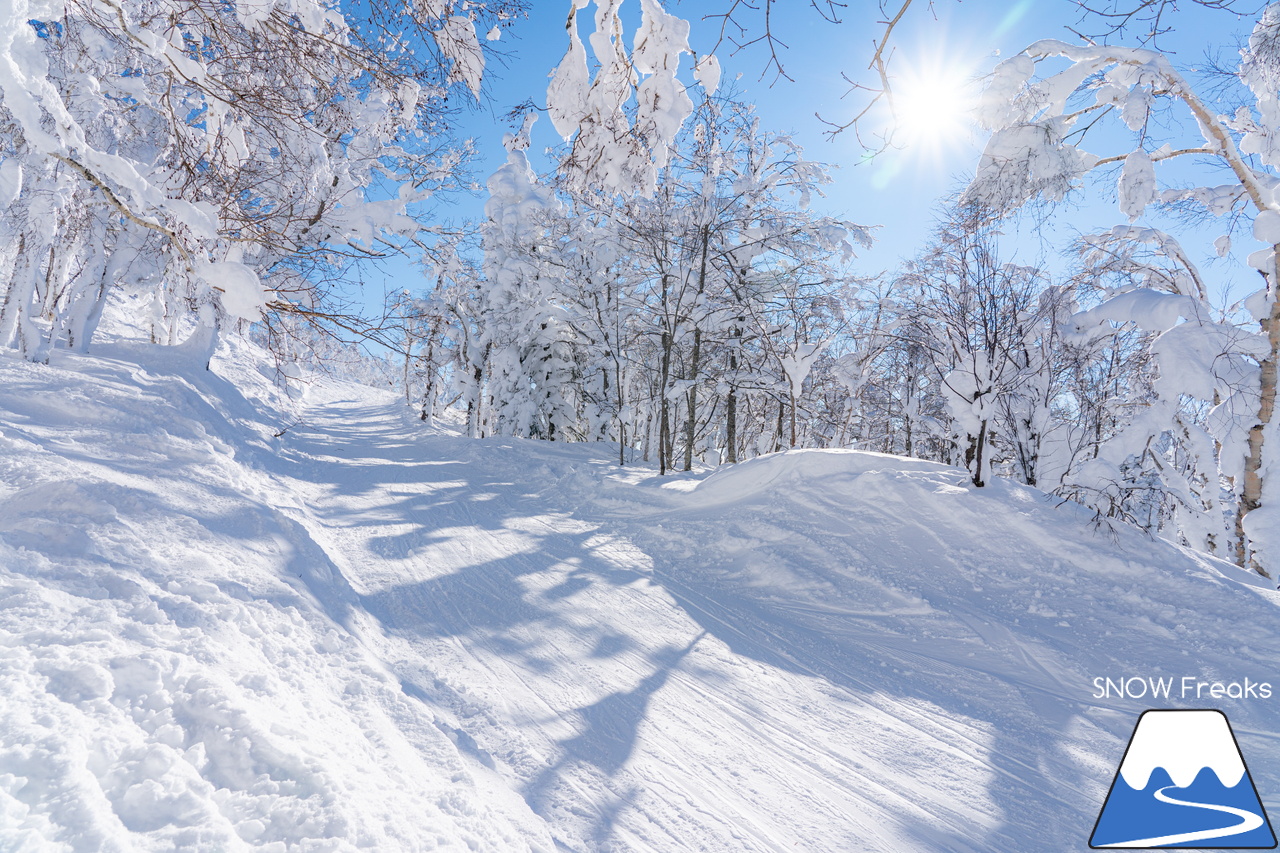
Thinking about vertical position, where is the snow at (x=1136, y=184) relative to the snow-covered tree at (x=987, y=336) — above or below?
above

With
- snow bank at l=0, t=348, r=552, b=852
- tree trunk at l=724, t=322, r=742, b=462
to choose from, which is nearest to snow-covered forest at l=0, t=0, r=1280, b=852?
snow bank at l=0, t=348, r=552, b=852

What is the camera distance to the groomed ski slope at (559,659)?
2143 millimetres

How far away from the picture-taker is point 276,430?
13.0m

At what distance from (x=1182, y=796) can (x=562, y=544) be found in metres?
5.88

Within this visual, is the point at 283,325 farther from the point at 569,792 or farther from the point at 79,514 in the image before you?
the point at 569,792

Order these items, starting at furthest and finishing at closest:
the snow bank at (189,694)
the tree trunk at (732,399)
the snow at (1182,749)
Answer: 1. the tree trunk at (732,399)
2. the snow at (1182,749)
3. the snow bank at (189,694)

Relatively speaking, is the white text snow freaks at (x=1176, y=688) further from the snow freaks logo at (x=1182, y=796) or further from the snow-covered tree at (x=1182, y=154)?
the snow-covered tree at (x=1182, y=154)

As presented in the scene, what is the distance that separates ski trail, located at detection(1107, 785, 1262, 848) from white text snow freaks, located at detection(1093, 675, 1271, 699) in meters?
1.30

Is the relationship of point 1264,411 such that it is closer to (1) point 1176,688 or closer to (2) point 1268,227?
(2) point 1268,227

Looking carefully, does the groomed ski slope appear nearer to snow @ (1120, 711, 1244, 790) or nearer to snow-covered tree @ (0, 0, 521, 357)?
snow @ (1120, 711, 1244, 790)

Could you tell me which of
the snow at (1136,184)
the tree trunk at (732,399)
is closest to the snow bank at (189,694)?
the snow at (1136,184)

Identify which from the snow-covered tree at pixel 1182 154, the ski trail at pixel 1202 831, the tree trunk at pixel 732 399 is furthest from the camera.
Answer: the tree trunk at pixel 732 399

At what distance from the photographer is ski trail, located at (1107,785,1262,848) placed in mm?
2613

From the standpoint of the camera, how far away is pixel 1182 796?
2.86 m
